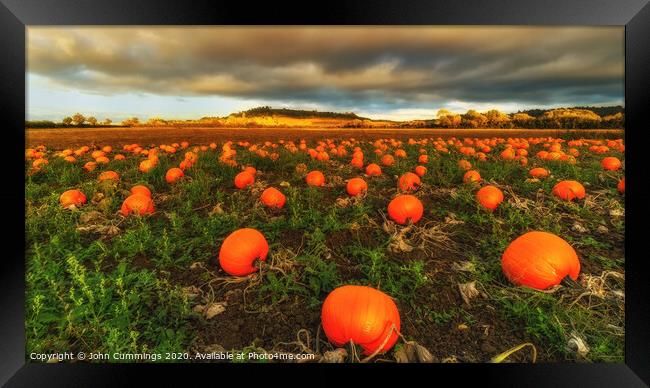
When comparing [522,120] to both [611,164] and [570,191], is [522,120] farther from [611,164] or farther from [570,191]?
[611,164]

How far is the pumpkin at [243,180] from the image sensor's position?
5.11 m

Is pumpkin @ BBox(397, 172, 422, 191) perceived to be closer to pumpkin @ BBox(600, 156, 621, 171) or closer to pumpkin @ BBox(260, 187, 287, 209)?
pumpkin @ BBox(260, 187, 287, 209)

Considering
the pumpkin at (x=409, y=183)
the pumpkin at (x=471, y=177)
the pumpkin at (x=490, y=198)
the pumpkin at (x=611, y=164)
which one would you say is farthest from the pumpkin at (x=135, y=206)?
the pumpkin at (x=611, y=164)

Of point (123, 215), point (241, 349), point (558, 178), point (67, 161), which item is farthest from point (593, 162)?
point (67, 161)

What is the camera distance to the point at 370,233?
12.0 feet

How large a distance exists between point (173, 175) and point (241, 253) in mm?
3221

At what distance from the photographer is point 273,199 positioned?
4277mm

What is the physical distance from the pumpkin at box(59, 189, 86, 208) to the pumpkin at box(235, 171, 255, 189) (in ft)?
7.23

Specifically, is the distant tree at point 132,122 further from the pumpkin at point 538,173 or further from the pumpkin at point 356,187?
the pumpkin at point 538,173

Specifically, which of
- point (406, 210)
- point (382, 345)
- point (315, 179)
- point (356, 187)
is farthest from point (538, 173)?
point (382, 345)

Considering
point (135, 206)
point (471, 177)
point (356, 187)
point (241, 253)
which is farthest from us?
point (471, 177)

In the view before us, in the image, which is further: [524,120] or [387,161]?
[387,161]

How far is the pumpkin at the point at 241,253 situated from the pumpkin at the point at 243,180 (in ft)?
7.30

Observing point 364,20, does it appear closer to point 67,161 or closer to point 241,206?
point 241,206
